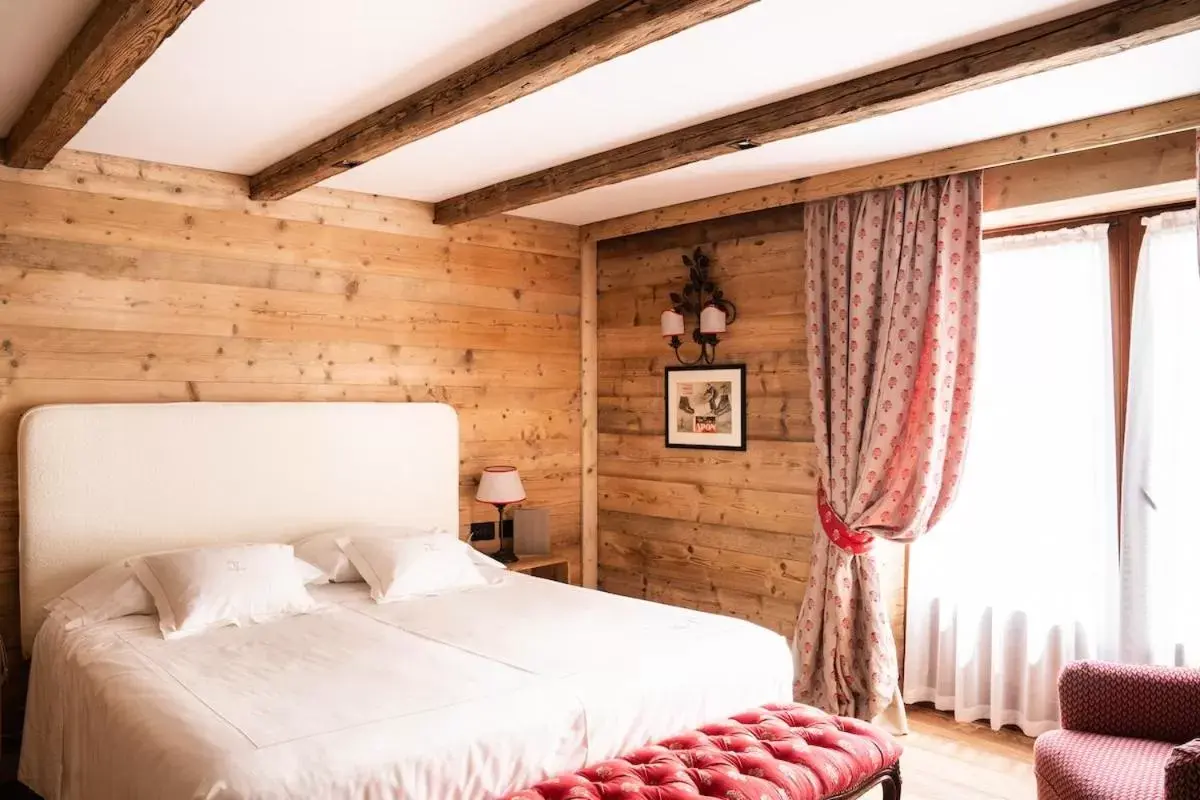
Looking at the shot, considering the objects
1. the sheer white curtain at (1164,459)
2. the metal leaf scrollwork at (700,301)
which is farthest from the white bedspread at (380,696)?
the metal leaf scrollwork at (700,301)

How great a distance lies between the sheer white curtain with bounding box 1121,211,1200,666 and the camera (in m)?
3.40

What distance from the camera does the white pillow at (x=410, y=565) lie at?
3547 millimetres

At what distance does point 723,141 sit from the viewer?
10.4ft

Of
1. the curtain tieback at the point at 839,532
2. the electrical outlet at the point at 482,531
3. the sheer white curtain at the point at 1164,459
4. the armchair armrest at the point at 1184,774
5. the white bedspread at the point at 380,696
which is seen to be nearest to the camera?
the armchair armrest at the point at 1184,774

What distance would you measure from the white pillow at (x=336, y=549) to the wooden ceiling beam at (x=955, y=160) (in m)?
2.04

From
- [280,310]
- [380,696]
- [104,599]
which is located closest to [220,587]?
[104,599]

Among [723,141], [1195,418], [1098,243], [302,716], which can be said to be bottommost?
[302,716]

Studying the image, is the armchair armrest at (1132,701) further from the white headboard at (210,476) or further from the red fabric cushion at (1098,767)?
the white headboard at (210,476)

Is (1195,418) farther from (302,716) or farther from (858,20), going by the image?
(302,716)

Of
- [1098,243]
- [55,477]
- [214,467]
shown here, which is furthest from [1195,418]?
[55,477]

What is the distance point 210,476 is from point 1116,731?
3.35 m

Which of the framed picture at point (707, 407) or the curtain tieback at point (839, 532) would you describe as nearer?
the curtain tieback at point (839, 532)

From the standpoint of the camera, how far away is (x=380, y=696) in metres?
2.38

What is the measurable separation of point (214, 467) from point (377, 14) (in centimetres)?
213
